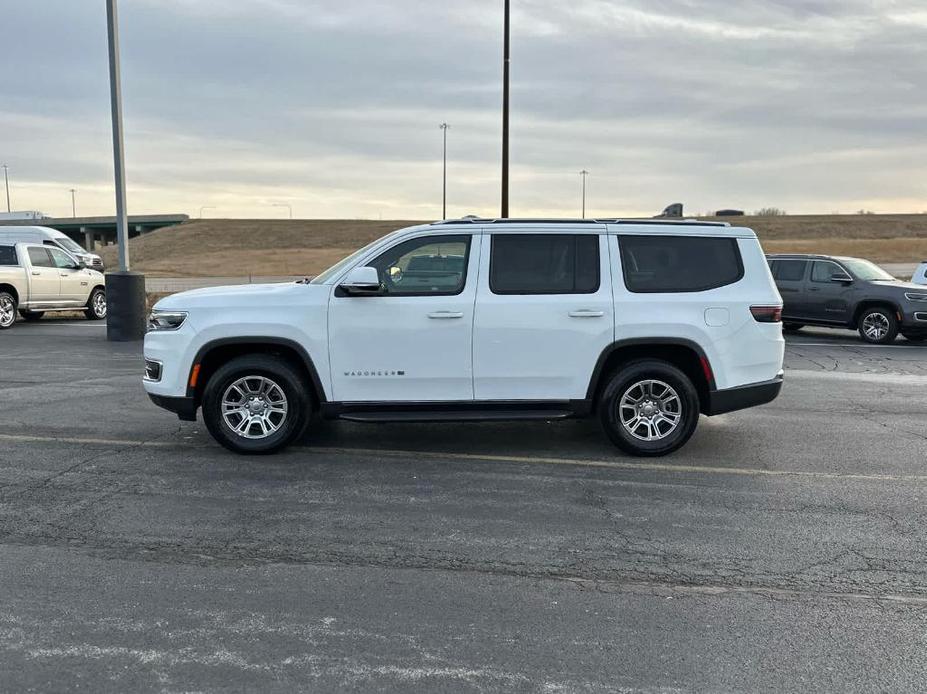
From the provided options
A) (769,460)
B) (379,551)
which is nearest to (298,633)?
(379,551)

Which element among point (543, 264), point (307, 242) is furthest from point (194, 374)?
point (307, 242)

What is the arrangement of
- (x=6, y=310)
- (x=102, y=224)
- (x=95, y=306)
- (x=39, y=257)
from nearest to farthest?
(x=6, y=310) < (x=39, y=257) < (x=95, y=306) < (x=102, y=224)

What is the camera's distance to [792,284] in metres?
16.7

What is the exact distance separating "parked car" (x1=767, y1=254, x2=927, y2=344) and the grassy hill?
3253 cm

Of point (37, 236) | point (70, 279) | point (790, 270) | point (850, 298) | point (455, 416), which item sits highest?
point (37, 236)

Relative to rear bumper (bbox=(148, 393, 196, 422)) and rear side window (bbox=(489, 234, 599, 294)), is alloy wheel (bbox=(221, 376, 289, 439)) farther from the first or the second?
rear side window (bbox=(489, 234, 599, 294))

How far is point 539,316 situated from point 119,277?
10.7 meters

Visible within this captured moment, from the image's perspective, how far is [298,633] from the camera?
3771 millimetres

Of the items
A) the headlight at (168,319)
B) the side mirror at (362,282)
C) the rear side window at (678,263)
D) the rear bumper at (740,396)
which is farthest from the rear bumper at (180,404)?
the rear bumper at (740,396)

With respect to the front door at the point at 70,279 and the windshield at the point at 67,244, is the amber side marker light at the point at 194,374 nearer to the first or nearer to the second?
the front door at the point at 70,279

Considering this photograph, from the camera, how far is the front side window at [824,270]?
641 inches

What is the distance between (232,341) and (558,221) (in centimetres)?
288

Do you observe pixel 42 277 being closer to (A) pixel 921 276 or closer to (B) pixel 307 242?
(A) pixel 921 276

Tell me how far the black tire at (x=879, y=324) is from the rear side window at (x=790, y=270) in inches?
57.0
